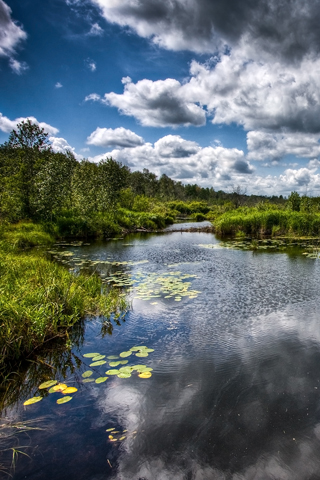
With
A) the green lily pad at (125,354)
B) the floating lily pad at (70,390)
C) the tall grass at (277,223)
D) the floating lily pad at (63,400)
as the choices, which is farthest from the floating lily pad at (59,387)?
the tall grass at (277,223)

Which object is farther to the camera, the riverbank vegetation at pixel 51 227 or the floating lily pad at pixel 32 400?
the riverbank vegetation at pixel 51 227

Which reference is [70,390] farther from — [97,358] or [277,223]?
[277,223]

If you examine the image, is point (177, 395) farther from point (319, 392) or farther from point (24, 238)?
point (24, 238)

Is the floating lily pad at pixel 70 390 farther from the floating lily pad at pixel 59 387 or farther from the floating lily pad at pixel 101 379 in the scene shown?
the floating lily pad at pixel 101 379

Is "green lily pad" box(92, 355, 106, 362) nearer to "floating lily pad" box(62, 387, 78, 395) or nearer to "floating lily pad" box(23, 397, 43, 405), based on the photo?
"floating lily pad" box(62, 387, 78, 395)

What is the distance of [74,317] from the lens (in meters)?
6.66

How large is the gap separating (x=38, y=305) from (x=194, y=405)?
373 cm

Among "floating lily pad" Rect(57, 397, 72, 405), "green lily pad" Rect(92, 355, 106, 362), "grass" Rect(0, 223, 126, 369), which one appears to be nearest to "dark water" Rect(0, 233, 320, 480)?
"floating lily pad" Rect(57, 397, 72, 405)

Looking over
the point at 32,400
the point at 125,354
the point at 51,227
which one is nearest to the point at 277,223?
the point at 51,227

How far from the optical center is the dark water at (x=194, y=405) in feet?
10.2

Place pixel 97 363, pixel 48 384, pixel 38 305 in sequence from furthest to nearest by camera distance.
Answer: pixel 38 305 < pixel 97 363 < pixel 48 384

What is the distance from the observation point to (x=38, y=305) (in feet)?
19.5

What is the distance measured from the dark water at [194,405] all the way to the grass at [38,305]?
25.8 inches

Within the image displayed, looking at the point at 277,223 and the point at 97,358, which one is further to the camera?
the point at 277,223
